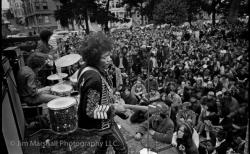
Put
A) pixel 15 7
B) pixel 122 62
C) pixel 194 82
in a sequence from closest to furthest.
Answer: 1. pixel 15 7
2. pixel 194 82
3. pixel 122 62

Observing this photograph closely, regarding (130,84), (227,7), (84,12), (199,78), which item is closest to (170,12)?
(199,78)

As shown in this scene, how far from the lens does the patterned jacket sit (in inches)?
79.8

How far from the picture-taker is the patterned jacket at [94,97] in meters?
2.03

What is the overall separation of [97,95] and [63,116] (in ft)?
4.90

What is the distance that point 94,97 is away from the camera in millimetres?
2043

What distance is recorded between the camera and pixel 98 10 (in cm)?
551

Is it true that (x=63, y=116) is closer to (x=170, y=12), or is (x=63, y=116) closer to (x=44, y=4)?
(x=170, y=12)

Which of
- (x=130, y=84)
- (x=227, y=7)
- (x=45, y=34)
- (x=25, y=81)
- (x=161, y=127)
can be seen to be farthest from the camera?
(x=130, y=84)

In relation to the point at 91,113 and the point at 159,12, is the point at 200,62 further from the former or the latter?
the point at 91,113

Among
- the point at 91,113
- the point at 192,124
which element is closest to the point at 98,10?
the point at 192,124

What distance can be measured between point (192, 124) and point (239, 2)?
118 inches

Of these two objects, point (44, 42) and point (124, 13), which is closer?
point (124, 13)

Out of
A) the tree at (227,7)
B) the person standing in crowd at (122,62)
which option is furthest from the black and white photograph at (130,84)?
the person standing in crowd at (122,62)

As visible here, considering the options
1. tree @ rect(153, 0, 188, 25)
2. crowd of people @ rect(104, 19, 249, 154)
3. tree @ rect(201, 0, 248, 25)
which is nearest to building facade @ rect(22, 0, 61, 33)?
crowd of people @ rect(104, 19, 249, 154)
